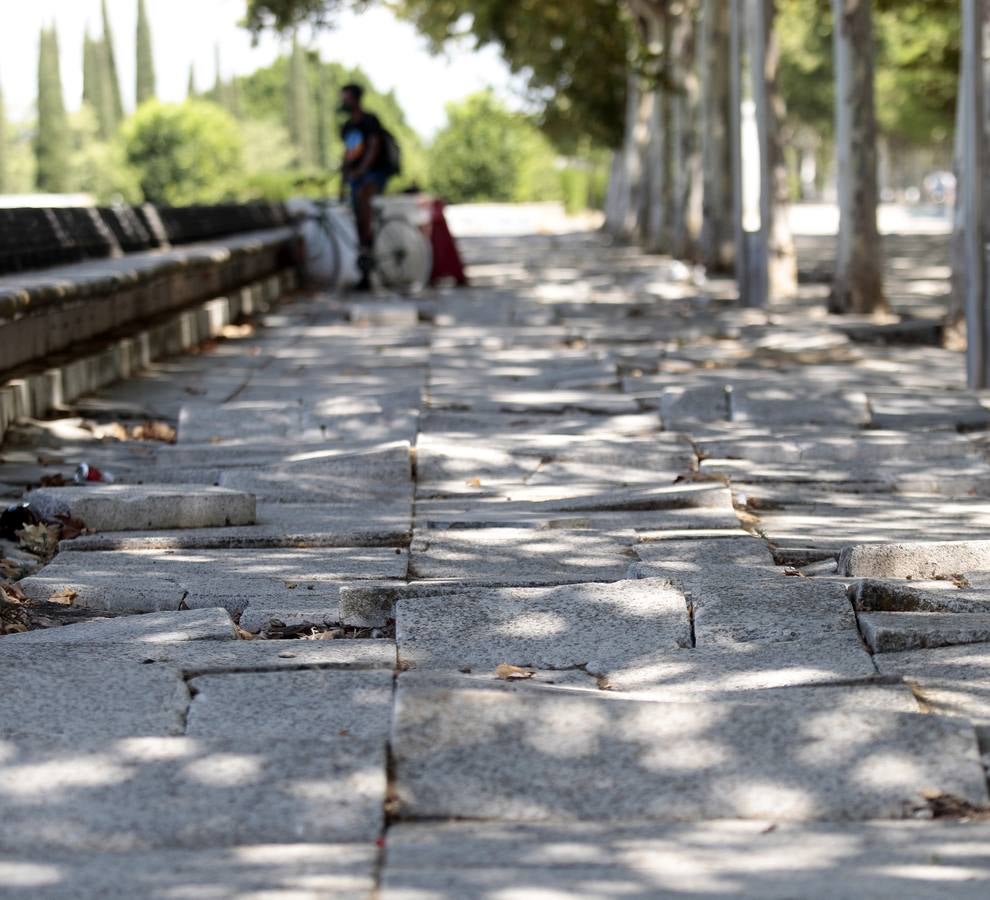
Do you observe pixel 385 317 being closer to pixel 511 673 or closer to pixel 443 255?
pixel 443 255

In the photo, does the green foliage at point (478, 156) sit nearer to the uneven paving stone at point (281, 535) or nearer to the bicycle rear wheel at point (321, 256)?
the bicycle rear wheel at point (321, 256)

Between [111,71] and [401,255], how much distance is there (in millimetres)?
84206

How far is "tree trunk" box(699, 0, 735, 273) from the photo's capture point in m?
23.0

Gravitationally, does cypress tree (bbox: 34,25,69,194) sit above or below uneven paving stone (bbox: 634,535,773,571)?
above

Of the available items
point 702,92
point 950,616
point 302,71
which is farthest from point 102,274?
point 302,71

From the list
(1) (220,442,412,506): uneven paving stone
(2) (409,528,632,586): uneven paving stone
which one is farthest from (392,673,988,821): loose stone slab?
(1) (220,442,412,506): uneven paving stone

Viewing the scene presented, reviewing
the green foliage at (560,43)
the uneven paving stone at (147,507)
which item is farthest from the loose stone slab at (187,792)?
the green foliage at (560,43)

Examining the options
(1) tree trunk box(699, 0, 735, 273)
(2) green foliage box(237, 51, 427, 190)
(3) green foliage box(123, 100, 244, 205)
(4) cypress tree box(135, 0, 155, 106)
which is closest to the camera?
(1) tree trunk box(699, 0, 735, 273)

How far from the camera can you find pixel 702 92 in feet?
77.9

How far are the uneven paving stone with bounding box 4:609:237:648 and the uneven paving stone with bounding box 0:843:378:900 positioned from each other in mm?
1537

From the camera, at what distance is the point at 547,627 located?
5.09m

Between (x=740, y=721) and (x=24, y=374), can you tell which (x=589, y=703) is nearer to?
(x=740, y=721)

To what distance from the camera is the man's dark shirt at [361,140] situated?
2005 cm

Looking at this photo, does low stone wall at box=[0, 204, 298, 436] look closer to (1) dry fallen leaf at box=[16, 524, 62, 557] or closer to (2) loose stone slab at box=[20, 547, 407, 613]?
(1) dry fallen leaf at box=[16, 524, 62, 557]
